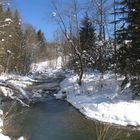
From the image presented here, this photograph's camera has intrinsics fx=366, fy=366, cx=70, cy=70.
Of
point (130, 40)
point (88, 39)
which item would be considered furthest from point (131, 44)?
point (88, 39)

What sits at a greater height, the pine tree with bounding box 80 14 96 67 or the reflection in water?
the pine tree with bounding box 80 14 96 67

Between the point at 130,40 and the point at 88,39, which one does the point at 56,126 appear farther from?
the point at 88,39

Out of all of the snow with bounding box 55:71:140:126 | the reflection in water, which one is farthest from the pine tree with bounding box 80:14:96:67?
the reflection in water

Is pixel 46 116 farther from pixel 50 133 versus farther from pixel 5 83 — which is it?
pixel 5 83

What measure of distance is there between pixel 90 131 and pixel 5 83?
241 inches

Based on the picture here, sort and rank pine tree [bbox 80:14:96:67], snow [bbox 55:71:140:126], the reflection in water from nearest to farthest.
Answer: the reflection in water, snow [bbox 55:71:140:126], pine tree [bbox 80:14:96:67]

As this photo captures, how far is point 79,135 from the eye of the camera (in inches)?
663

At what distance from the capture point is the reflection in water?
16.4 meters

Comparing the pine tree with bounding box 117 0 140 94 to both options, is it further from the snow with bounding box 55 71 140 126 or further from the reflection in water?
the reflection in water

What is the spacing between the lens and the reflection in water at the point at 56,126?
1636 cm

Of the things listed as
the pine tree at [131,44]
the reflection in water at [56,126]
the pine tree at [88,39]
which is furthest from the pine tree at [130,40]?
the pine tree at [88,39]

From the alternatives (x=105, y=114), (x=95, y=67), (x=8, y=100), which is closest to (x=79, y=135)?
(x=105, y=114)

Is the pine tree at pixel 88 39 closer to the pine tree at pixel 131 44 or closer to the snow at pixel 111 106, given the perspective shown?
the snow at pixel 111 106

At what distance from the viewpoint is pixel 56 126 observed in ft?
61.7
